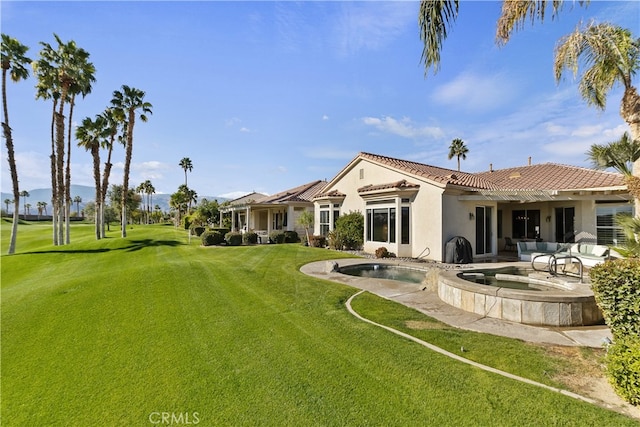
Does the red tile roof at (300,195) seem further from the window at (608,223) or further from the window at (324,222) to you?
the window at (608,223)

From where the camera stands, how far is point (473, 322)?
7406 millimetres

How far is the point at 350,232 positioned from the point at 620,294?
16770 mm

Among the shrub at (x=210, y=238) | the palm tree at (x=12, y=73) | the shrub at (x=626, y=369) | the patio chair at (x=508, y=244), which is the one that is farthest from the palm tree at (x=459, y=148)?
the palm tree at (x=12, y=73)

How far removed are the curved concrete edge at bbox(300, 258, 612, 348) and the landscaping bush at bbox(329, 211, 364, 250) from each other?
975cm

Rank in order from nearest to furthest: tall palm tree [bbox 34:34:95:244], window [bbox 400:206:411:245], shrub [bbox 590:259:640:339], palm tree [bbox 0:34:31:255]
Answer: shrub [bbox 590:259:640:339] → window [bbox 400:206:411:245] → palm tree [bbox 0:34:31:255] → tall palm tree [bbox 34:34:95:244]

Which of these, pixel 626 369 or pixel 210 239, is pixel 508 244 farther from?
pixel 210 239

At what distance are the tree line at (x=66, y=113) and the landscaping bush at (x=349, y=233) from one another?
936 inches

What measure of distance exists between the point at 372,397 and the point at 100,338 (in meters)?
6.69

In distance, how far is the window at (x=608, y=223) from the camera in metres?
16.5

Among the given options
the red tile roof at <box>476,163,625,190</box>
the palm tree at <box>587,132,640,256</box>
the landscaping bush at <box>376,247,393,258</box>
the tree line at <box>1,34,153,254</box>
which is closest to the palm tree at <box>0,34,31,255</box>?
the tree line at <box>1,34,153,254</box>

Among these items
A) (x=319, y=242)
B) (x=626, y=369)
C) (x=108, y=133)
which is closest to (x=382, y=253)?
(x=319, y=242)

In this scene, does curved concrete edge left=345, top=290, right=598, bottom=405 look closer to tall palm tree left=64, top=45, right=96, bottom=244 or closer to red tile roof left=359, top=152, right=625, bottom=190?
red tile roof left=359, top=152, right=625, bottom=190

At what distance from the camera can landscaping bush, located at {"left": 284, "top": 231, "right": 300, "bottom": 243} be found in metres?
29.1

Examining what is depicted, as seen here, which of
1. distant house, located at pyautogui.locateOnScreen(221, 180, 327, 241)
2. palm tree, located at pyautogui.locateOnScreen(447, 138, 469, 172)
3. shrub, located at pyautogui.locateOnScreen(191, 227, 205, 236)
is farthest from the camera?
palm tree, located at pyautogui.locateOnScreen(447, 138, 469, 172)
